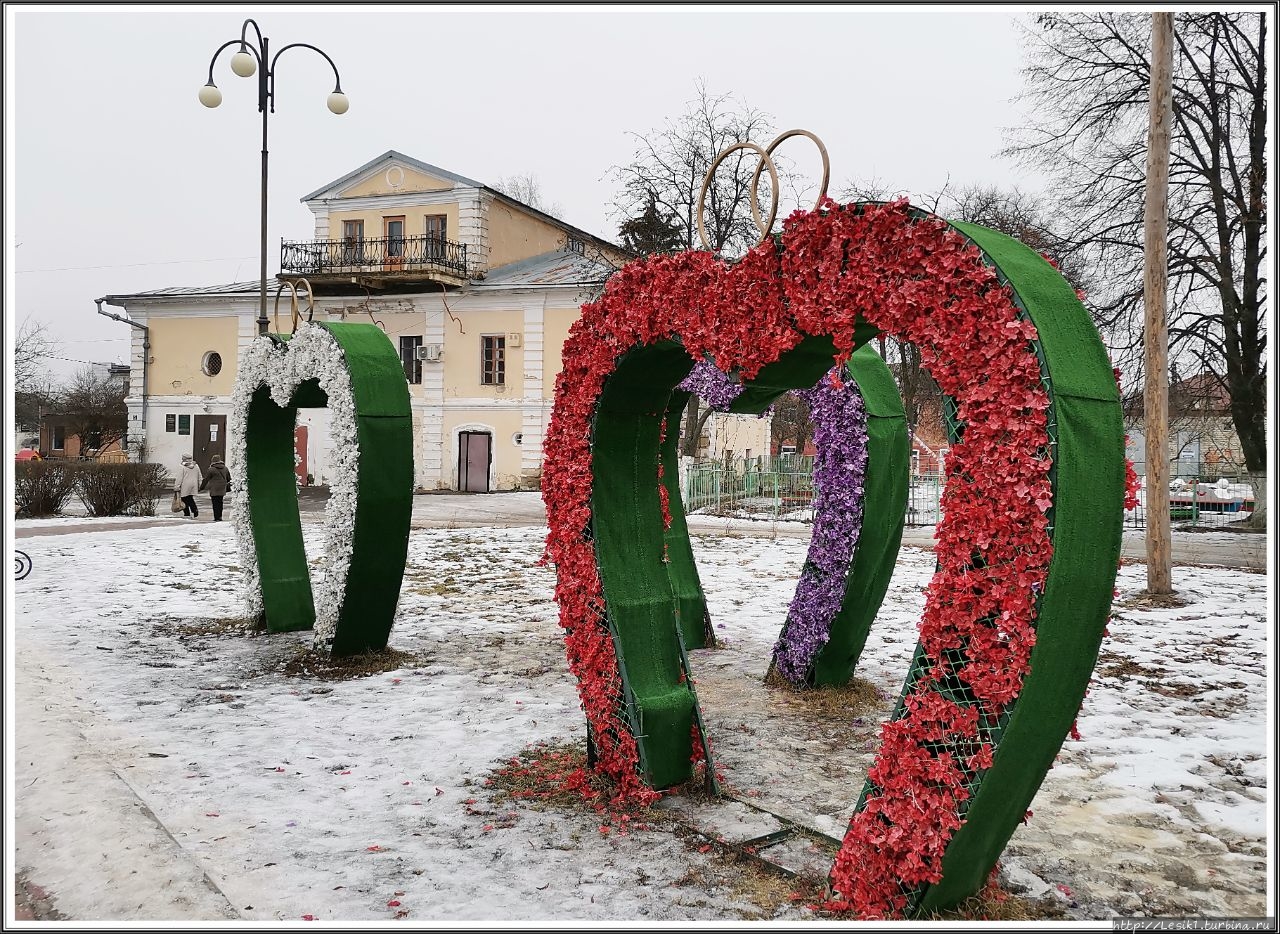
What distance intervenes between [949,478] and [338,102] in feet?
42.3

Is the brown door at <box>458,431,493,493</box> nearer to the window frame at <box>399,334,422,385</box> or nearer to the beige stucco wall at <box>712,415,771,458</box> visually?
the window frame at <box>399,334,422,385</box>

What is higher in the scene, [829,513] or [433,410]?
[433,410]

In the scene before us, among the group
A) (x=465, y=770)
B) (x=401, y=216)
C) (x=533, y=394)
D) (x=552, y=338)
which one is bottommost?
(x=465, y=770)

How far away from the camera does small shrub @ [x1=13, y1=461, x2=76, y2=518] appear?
19328 mm

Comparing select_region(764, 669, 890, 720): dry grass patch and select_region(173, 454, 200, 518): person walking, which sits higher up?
select_region(173, 454, 200, 518): person walking

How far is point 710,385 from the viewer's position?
7.71 metres

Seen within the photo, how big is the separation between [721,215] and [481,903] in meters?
19.9

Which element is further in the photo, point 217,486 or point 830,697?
point 217,486

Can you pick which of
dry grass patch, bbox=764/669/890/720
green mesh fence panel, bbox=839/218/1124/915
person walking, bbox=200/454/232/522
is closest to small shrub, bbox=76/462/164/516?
person walking, bbox=200/454/232/522

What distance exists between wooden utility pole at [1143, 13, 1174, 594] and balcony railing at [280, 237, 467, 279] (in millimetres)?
20522

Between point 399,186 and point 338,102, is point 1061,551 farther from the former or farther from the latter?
point 399,186

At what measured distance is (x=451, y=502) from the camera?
2453cm

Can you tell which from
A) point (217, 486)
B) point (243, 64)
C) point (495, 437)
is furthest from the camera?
point (495, 437)

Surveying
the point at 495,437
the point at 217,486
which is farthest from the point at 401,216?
the point at 217,486
